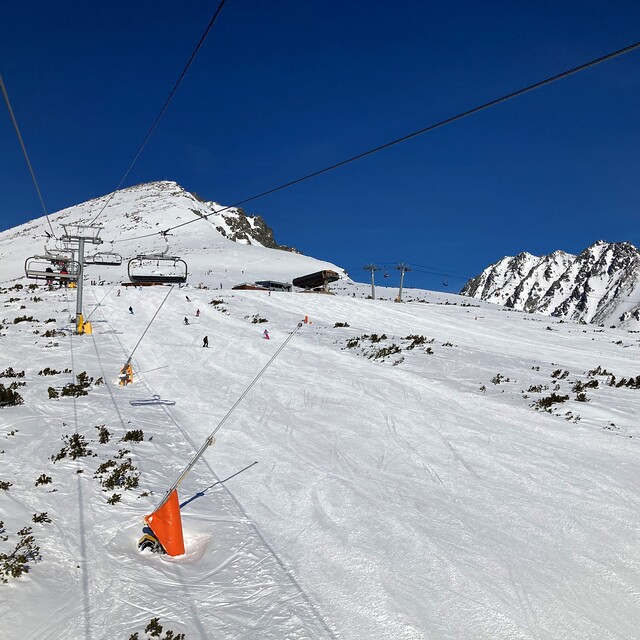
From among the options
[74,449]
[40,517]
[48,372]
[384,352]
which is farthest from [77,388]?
[384,352]

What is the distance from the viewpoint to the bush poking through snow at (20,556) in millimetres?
5395

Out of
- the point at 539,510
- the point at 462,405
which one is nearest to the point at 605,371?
the point at 462,405

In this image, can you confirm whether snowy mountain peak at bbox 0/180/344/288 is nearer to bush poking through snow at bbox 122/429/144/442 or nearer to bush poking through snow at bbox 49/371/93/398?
bush poking through snow at bbox 49/371/93/398

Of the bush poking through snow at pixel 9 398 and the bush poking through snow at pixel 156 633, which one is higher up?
the bush poking through snow at pixel 9 398

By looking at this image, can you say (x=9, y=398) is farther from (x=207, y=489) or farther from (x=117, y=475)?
(x=207, y=489)

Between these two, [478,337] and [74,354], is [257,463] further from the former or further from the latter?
[478,337]

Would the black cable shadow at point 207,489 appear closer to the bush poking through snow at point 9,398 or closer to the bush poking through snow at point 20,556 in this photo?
the bush poking through snow at point 20,556

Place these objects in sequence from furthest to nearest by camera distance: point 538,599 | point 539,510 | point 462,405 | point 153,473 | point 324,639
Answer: point 462,405 → point 153,473 → point 539,510 → point 538,599 → point 324,639

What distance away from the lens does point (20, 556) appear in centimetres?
568

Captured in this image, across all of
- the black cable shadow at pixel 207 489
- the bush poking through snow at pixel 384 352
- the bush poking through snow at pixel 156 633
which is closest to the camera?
the bush poking through snow at pixel 156 633

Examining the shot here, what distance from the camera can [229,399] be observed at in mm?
15180

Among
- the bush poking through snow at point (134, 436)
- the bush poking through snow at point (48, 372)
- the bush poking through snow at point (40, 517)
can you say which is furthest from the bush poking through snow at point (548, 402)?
the bush poking through snow at point (48, 372)

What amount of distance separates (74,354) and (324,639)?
17736mm

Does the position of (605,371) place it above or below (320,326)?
below
